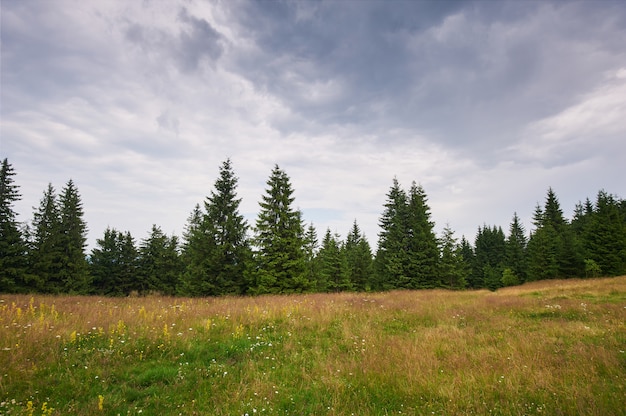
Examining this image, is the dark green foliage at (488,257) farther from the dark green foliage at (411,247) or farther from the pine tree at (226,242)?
the pine tree at (226,242)

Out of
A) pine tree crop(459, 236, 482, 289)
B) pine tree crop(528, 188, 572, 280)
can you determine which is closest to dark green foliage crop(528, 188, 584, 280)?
pine tree crop(528, 188, 572, 280)

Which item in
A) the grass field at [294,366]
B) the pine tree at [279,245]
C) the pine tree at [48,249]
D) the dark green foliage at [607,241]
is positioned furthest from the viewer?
the dark green foliage at [607,241]

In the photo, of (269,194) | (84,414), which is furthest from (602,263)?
(84,414)

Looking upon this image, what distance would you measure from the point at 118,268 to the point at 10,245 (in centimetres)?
1352

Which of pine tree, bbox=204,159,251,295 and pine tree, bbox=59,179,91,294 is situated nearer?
pine tree, bbox=204,159,251,295

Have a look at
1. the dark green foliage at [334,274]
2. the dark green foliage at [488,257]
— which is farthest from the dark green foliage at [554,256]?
the dark green foliage at [334,274]

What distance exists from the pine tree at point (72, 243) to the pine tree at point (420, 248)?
38840 millimetres

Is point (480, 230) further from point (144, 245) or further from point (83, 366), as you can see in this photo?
point (83, 366)

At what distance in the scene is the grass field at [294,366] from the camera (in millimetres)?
4703

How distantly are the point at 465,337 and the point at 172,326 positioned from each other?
344 inches

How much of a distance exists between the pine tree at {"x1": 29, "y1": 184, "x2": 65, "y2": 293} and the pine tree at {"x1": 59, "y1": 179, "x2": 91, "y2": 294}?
1.24 ft

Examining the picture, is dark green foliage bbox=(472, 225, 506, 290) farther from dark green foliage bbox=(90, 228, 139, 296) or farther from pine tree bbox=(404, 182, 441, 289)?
dark green foliage bbox=(90, 228, 139, 296)

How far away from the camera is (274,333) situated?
8.87 metres

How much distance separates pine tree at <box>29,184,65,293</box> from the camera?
32375 mm
